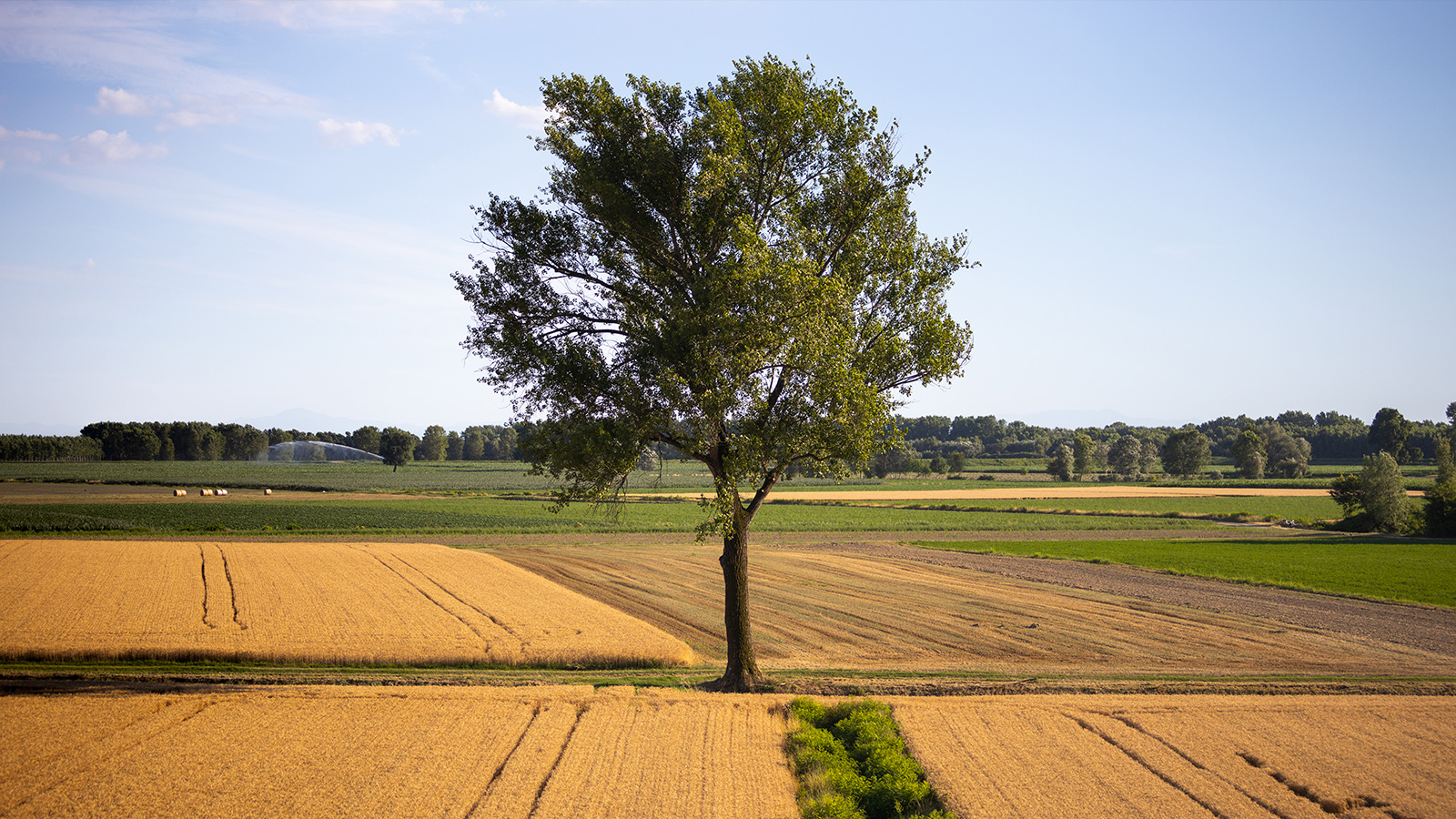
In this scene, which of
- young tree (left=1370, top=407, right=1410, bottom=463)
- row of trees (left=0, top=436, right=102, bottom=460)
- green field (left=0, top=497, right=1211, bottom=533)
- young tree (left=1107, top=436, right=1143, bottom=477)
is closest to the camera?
green field (left=0, top=497, right=1211, bottom=533)

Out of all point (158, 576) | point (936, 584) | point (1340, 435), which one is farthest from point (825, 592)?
point (1340, 435)

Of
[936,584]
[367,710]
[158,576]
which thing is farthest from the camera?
[936,584]

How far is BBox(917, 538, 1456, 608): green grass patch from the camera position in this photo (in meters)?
34.5

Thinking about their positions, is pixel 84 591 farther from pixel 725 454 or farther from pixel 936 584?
pixel 936 584

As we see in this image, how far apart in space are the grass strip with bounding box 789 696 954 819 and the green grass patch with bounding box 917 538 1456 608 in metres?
30.9

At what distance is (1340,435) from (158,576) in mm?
237287

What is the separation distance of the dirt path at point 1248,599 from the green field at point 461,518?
2169cm

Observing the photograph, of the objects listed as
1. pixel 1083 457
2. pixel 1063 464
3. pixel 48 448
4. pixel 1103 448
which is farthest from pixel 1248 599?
pixel 48 448

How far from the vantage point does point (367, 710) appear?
13.3 meters

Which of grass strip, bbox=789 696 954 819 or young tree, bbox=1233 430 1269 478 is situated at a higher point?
young tree, bbox=1233 430 1269 478

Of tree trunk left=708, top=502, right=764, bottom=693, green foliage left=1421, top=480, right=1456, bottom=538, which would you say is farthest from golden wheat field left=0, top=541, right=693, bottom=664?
green foliage left=1421, top=480, right=1456, bottom=538

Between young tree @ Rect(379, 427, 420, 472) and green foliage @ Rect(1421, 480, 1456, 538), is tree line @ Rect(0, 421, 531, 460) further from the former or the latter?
green foliage @ Rect(1421, 480, 1456, 538)

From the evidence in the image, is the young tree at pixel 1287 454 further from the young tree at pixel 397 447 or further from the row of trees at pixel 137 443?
the young tree at pixel 397 447

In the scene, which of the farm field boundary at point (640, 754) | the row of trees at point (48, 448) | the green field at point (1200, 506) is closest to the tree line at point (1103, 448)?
the row of trees at point (48, 448)
